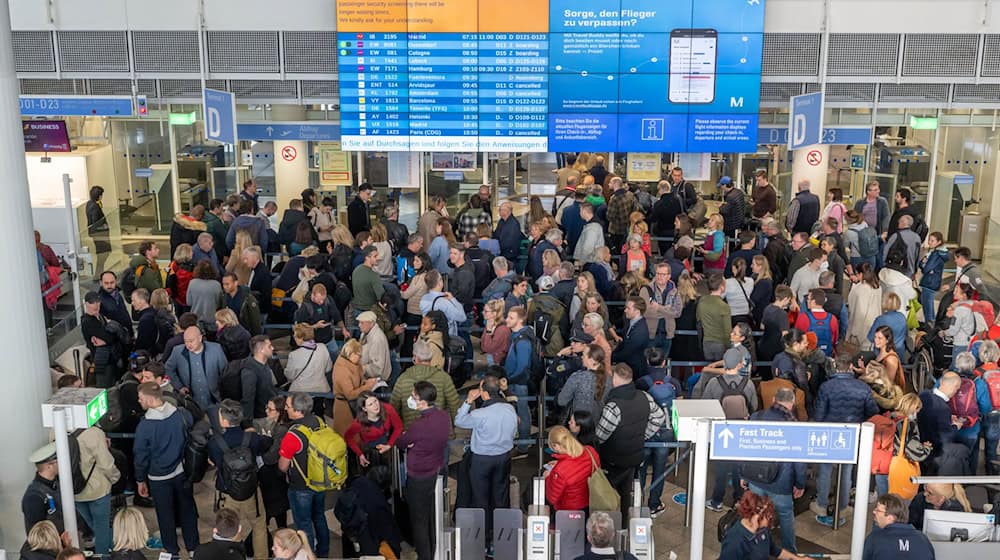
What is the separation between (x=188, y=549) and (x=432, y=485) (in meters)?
1.93

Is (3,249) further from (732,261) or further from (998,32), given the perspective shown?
(998,32)

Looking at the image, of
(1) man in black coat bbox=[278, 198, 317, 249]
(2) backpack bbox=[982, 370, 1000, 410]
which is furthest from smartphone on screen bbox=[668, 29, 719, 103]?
(2) backpack bbox=[982, 370, 1000, 410]

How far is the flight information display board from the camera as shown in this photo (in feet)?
42.5

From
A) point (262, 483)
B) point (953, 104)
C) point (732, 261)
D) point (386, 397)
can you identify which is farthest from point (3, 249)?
point (953, 104)

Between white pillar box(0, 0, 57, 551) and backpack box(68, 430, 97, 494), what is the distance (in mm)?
449

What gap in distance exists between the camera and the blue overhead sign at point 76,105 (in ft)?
44.0

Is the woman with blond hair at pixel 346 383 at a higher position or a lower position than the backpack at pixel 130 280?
lower

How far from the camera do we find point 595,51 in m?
13.0

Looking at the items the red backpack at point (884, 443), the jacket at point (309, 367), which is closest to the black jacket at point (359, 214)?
the jacket at point (309, 367)

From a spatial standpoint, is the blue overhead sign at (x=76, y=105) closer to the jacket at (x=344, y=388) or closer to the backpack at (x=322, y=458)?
the jacket at (x=344, y=388)

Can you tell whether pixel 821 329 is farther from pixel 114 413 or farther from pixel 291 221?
pixel 291 221

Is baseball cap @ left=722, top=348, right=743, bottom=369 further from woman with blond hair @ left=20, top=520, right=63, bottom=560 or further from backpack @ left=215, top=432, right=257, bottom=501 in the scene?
woman with blond hair @ left=20, top=520, right=63, bottom=560

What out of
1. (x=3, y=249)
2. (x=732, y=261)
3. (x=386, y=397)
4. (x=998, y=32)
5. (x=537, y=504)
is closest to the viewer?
(x=537, y=504)

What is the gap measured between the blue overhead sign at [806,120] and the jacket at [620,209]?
77.4 inches
